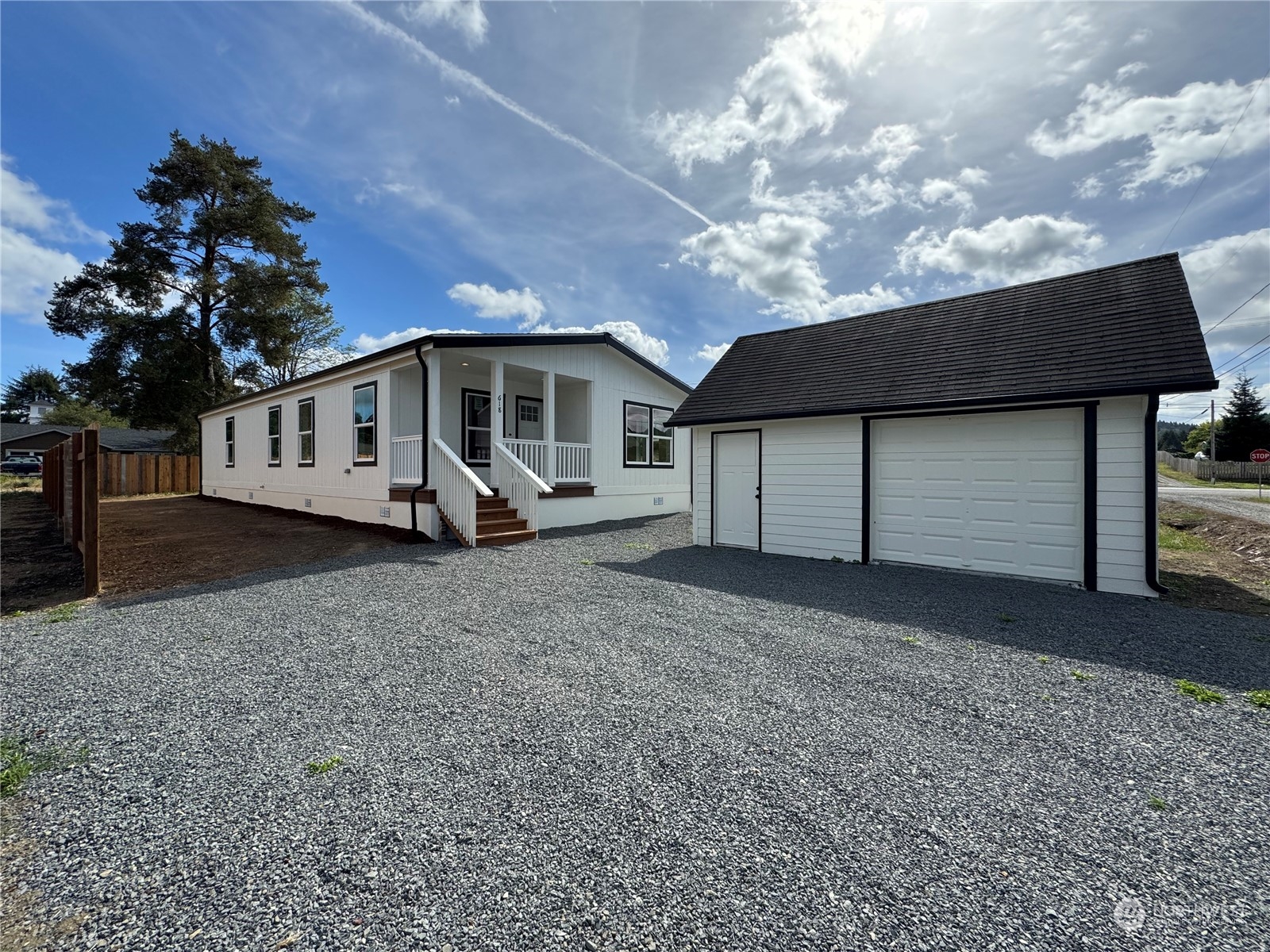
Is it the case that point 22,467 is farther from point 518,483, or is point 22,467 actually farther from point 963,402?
point 963,402

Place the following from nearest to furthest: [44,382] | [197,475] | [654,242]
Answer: [654,242], [197,475], [44,382]

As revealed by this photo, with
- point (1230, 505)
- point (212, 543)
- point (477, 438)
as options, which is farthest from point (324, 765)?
point (1230, 505)

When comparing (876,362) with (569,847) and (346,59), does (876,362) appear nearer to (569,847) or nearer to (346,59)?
(569,847)

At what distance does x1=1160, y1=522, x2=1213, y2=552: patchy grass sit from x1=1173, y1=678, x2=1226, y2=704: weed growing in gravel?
304 inches

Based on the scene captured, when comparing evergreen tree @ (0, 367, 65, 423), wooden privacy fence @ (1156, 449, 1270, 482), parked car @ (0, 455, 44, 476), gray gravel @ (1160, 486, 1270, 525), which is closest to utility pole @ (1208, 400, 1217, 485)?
wooden privacy fence @ (1156, 449, 1270, 482)

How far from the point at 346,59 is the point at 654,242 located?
6.86 m

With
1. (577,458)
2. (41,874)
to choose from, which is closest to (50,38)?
(577,458)

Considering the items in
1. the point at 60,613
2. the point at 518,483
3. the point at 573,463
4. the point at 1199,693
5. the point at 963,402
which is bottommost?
the point at 1199,693

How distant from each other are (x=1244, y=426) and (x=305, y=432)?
175 feet

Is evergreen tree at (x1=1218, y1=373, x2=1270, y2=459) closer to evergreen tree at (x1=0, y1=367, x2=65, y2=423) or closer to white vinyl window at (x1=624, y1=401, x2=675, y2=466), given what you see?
white vinyl window at (x1=624, y1=401, x2=675, y2=466)

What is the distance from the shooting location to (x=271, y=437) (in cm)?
1406

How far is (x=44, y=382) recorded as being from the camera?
56.1 meters

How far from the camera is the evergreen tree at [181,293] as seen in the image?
2072 cm

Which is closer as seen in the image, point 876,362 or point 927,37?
point 927,37
